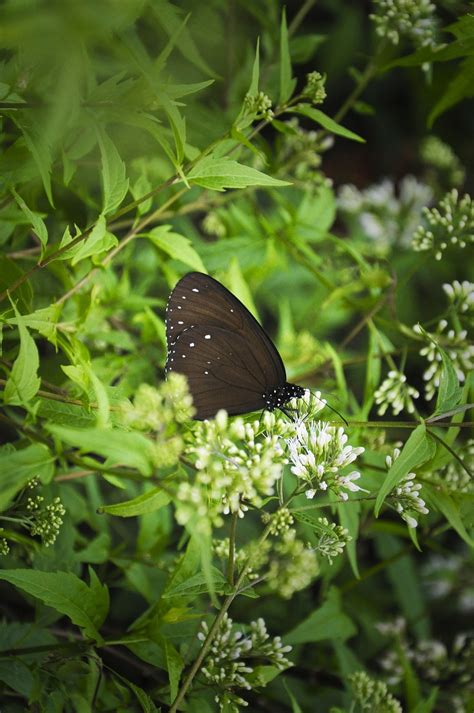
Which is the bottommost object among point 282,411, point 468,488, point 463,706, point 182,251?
point 463,706

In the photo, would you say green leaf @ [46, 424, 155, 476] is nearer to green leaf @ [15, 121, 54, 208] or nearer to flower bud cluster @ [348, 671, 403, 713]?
green leaf @ [15, 121, 54, 208]

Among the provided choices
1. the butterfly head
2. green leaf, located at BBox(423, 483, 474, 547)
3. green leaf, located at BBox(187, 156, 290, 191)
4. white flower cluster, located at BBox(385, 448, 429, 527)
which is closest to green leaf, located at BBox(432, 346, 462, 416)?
white flower cluster, located at BBox(385, 448, 429, 527)

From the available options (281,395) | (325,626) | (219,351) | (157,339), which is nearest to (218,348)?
(219,351)

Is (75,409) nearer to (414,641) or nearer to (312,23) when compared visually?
(414,641)

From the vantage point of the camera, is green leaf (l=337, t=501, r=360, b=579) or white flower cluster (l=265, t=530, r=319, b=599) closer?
green leaf (l=337, t=501, r=360, b=579)

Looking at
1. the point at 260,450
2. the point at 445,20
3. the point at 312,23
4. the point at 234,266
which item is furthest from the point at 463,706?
the point at 312,23

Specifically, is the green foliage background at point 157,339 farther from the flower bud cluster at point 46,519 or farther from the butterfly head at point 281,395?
the butterfly head at point 281,395
